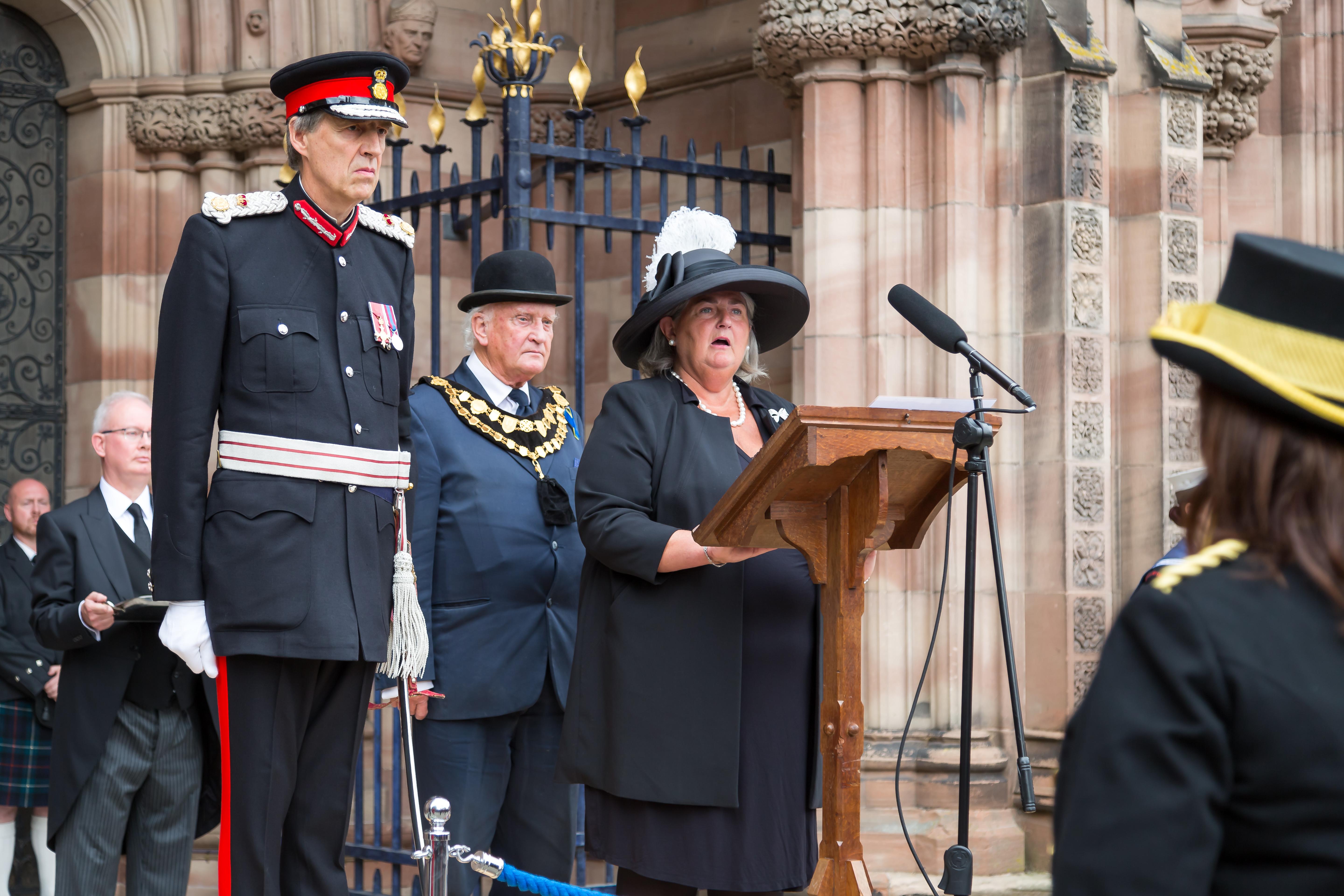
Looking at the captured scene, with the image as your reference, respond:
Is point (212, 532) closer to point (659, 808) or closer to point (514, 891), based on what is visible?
point (659, 808)

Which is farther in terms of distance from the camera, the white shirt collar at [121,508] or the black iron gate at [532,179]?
the black iron gate at [532,179]

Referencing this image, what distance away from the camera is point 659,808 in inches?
131

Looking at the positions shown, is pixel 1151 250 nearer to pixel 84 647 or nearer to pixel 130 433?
pixel 130 433

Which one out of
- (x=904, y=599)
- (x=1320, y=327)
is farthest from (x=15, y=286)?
(x=1320, y=327)

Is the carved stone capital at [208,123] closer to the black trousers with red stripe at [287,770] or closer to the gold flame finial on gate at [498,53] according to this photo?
the gold flame finial on gate at [498,53]

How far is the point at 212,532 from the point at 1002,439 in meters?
3.31

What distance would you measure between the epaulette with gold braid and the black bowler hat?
3.18m

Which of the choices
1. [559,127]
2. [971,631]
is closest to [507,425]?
[971,631]

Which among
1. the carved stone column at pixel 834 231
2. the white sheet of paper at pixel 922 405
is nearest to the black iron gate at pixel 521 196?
the carved stone column at pixel 834 231

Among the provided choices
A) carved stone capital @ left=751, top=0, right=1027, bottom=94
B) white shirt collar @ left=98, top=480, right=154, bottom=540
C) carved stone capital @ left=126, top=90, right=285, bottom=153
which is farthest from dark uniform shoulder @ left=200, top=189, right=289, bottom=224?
carved stone capital @ left=126, top=90, right=285, bottom=153

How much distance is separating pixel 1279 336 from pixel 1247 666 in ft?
0.98

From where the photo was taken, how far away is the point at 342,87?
10.6 feet

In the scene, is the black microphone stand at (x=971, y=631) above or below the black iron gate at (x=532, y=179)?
below

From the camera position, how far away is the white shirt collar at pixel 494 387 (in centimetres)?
447
